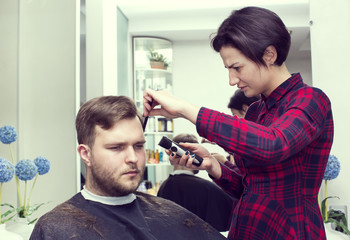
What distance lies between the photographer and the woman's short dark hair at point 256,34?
125 centimetres

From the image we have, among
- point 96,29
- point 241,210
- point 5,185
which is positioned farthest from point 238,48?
point 96,29

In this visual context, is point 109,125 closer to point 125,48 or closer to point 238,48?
point 238,48

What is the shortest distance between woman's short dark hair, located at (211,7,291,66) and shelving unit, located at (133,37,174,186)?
12.7ft

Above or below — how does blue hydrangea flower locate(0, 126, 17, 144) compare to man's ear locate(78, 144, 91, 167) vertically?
above

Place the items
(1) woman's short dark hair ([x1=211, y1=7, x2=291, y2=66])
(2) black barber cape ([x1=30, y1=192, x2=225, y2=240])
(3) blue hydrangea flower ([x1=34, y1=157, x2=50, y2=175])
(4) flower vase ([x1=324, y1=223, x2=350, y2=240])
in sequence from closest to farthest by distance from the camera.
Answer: (1) woman's short dark hair ([x1=211, y1=7, x2=291, y2=66]), (2) black barber cape ([x1=30, y1=192, x2=225, y2=240]), (3) blue hydrangea flower ([x1=34, y1=157, x2=50, y2=175]), (4) flower vase ([x1=324, y1=223, x2=350, y2=240])

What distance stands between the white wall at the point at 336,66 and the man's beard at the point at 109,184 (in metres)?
1.70

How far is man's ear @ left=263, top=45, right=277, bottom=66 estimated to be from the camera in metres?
1.28

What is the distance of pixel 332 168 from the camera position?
2.50 m

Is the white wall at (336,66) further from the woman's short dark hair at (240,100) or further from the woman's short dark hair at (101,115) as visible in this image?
the woman's short dark hair at (101,115)

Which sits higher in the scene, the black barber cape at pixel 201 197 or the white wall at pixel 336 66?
the white wall at pixel 336 66

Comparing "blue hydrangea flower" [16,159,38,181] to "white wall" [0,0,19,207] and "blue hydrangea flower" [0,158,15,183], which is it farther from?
"white wall" [0,0,19,207]

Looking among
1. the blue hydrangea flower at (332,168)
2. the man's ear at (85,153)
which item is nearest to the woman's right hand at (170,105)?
the man's ear at (85,153)

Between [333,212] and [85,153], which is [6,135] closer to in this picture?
[85,153]

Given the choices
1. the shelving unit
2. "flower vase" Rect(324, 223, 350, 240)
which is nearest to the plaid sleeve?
"flower vase" Rect(324, 223, 350, 240)
